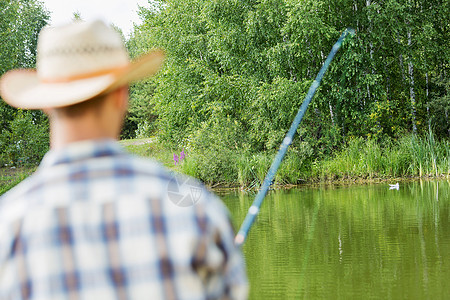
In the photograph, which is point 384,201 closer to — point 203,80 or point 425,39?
point 425,39

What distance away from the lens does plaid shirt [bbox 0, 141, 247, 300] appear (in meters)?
1.20

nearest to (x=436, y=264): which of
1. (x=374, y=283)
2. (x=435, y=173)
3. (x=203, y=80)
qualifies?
(x=374, y=283)

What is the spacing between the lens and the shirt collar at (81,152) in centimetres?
122

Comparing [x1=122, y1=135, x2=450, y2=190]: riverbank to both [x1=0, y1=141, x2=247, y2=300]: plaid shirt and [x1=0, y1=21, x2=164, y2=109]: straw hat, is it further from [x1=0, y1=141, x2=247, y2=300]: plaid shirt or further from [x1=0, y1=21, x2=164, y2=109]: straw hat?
[x1=0, y1=141, x2=247, y2=300]: plaid shirt

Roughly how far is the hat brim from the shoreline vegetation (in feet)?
43.3

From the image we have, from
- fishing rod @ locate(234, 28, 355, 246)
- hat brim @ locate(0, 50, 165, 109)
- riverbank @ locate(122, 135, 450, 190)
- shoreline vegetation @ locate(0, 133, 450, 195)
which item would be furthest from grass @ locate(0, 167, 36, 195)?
hat brim @ locate(0, 50, 165, 109)

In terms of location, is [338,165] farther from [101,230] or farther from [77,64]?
[101,230]

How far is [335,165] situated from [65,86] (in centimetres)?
1388

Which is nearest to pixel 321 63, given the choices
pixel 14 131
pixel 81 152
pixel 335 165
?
pixel 335 165

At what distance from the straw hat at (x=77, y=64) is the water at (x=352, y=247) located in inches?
148

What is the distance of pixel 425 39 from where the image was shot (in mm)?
16234

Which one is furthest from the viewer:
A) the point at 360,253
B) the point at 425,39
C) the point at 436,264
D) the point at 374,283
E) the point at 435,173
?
the point at 425,39

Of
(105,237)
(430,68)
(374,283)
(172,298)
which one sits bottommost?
(374,283)

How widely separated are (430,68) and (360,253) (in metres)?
11.2
